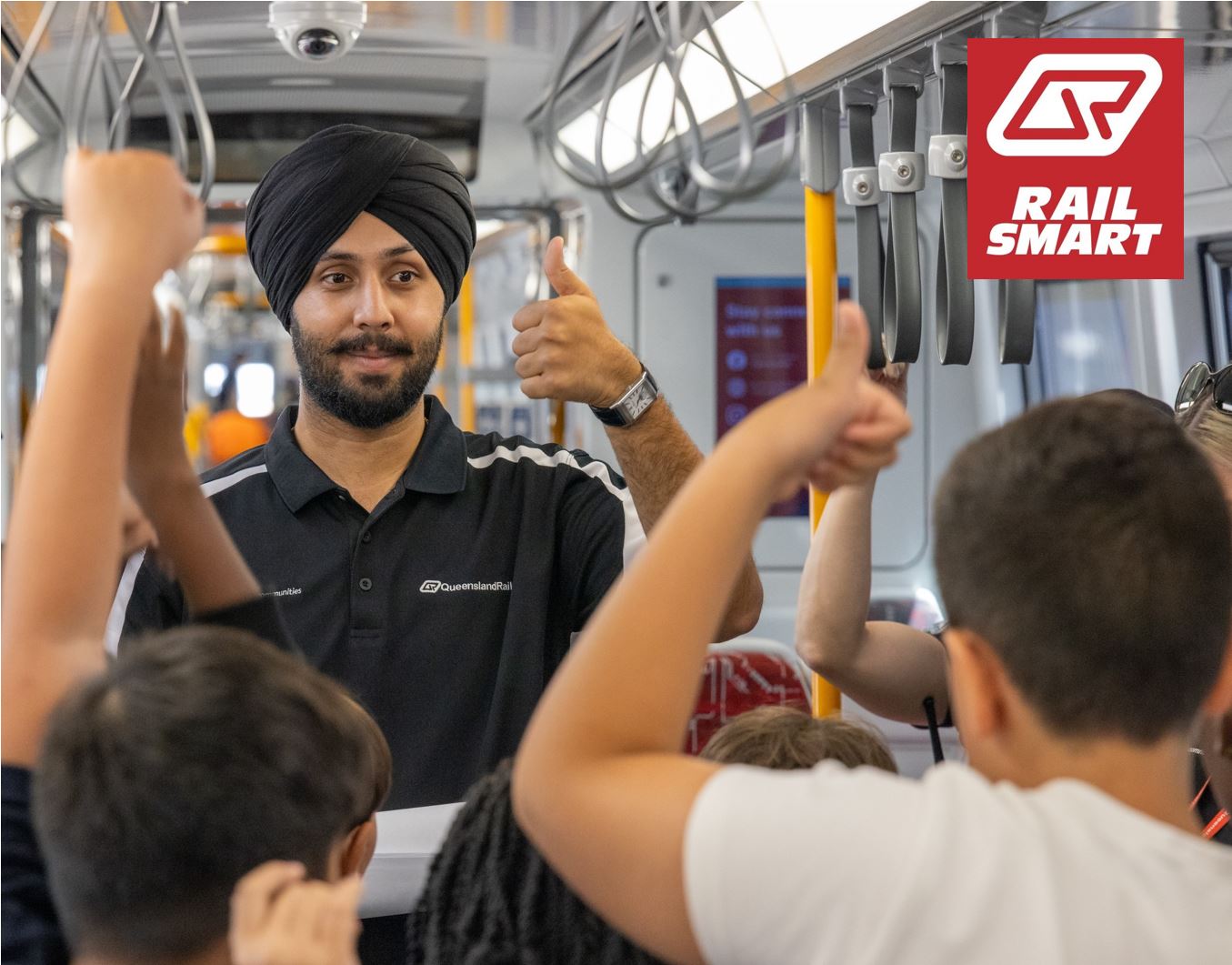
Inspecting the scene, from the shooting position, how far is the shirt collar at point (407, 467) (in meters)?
1.91

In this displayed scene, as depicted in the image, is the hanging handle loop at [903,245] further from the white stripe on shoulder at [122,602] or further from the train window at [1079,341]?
the train window at [1079,341]

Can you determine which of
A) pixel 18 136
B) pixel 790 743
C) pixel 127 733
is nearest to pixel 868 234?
pixel 790 743

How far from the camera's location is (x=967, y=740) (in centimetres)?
97

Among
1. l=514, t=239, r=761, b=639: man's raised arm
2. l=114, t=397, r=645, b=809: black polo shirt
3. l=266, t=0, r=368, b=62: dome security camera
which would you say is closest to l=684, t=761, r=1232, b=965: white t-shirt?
l=514, t=239, r=761, b=639: man's raised arm

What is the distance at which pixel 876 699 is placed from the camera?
1.68m

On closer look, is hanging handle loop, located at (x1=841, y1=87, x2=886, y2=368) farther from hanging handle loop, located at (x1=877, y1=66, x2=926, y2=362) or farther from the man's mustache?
the man's mustache

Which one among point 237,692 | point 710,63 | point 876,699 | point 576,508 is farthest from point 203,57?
→ point 237,692

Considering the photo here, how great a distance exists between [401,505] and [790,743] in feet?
2.58

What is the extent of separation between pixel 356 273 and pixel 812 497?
77 centimetres

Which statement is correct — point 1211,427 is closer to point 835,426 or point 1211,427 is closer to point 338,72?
point 835,426

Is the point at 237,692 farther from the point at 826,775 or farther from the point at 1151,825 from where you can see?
the point at 1151,825

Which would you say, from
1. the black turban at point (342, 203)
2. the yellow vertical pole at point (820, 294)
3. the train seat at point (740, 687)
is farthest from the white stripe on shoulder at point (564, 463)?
the train seat at point (740, 687)

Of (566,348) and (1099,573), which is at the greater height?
(566,348)

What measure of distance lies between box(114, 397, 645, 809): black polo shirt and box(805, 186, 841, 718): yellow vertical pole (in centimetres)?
41
